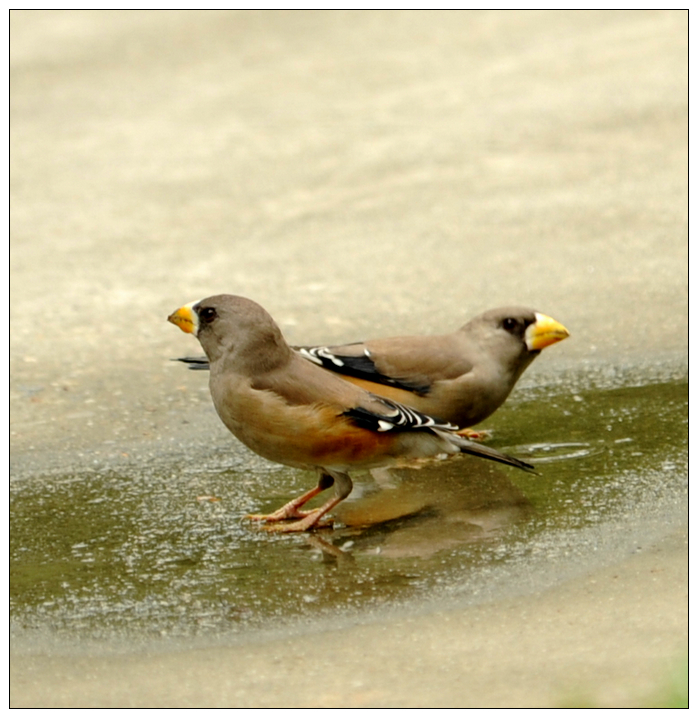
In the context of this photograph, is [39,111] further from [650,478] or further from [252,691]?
[252,691]

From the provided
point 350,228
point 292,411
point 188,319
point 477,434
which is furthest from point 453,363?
point 350,228

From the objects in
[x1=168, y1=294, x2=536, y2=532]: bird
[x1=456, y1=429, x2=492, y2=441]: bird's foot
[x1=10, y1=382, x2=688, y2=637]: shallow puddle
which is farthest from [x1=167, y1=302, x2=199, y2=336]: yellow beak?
[x1=456, y1=429, x2=492, y2=441]: bird's foot

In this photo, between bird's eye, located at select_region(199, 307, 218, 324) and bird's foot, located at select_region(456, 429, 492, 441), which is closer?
bird's eye, located at select_region(199, 307, 218, 324)

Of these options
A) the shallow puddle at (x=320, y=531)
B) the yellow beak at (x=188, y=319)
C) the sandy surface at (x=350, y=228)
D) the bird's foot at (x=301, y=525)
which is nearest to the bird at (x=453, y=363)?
the shallow puddle at (x=320, y=531)

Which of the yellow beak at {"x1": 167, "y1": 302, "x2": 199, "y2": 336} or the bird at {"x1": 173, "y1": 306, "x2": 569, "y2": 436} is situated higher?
the yellow beak at {"x1": 167, "y1": 302, "x2": 199, "y2": 336}

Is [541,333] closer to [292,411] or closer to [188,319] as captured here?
[292,411]

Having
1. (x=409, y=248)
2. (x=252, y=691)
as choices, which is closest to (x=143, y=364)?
(x=409, y=248)

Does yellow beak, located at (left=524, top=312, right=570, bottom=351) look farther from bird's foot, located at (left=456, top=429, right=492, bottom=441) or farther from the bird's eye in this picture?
the bird's eye
